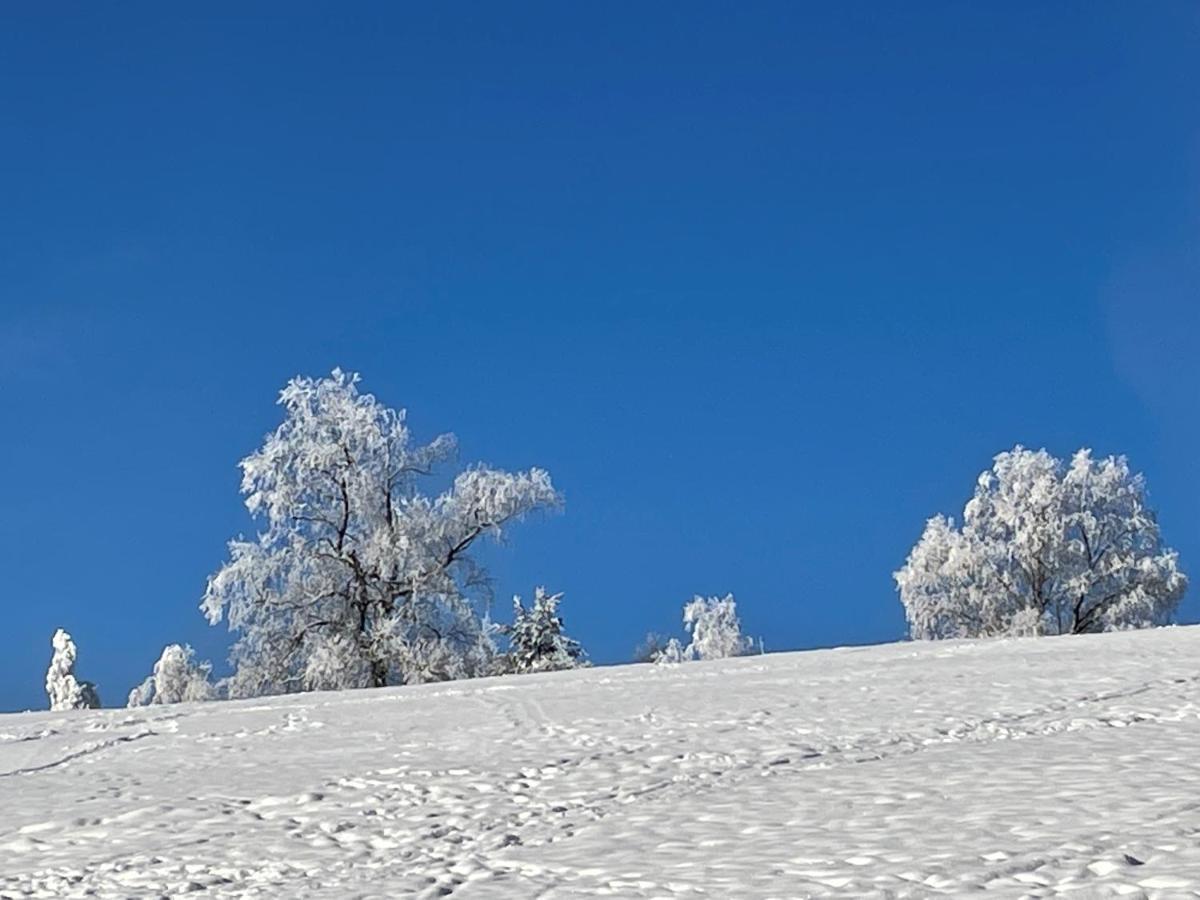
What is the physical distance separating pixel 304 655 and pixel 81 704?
1002 cm

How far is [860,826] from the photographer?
414 cm

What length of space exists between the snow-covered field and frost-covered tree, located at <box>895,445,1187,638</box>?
20.0 metres

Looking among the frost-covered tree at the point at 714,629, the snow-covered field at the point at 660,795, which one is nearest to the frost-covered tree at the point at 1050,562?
the frost-covered tree at the point at 714,629

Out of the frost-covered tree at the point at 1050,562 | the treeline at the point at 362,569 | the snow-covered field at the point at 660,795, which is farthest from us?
the frost-covered tree at the point at 1050,562

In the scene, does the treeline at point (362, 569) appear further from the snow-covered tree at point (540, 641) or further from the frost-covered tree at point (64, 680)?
the frost-covered tree at point (64, 680)

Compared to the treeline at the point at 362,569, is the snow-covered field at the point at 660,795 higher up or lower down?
lower down

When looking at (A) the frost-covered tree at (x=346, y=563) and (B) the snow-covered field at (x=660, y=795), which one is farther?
(A) the frost-covered tree at (x=346, y=563)

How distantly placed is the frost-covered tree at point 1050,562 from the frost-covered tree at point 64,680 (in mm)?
17859

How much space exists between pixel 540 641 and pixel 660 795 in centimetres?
1757

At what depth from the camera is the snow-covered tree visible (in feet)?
72.3

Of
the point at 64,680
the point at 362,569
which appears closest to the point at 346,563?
the point at 362,569

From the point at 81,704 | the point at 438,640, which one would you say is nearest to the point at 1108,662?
the point at 438,640

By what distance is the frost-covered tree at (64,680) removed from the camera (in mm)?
28312

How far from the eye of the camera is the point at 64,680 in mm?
28500
